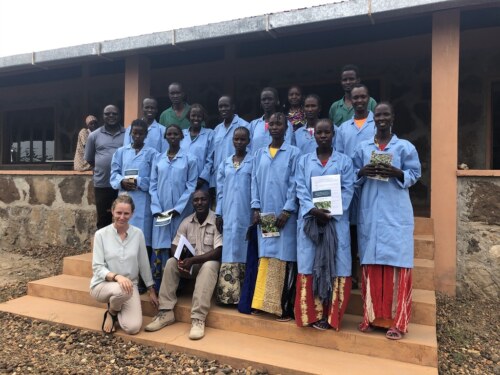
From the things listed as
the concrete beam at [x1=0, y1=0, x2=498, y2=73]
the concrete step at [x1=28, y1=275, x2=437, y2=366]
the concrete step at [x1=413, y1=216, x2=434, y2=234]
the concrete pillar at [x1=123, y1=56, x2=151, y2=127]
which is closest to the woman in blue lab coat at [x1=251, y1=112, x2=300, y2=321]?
the concrete step at [x1=28, y1=275, x2=437, y2=366]

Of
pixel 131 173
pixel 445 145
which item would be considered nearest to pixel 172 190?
pixel 131 173

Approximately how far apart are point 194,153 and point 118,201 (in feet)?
3.31

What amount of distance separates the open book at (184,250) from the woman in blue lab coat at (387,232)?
1476mm

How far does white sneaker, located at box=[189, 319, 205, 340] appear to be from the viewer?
11.0ft

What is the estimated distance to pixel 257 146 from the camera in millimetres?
4047

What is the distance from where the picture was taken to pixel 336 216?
3182 millimetres

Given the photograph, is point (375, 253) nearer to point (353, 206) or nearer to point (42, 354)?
point (353, 206)

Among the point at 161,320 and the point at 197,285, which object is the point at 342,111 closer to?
the point at 197,285

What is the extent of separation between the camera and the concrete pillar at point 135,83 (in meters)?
5.75

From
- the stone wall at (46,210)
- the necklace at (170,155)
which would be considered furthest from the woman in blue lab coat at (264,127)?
the stone wall at (46,210)

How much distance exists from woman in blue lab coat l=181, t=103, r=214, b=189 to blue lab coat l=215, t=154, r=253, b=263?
0.59m

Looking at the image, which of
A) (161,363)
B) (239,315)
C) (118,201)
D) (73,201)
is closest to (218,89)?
(73,201)

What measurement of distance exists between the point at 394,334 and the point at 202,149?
8.21 feet

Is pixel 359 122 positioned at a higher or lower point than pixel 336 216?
higher
